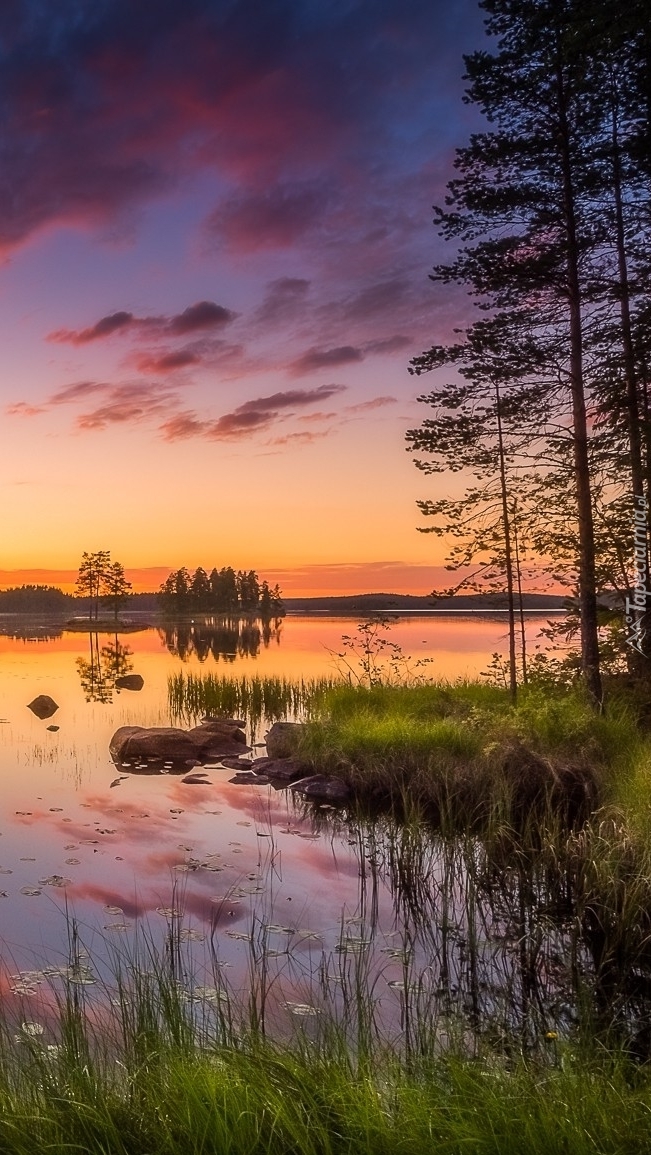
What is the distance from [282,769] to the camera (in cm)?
1523

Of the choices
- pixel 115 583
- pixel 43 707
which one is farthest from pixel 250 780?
pixel 115 583

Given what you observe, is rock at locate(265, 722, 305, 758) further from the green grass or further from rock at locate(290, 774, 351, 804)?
the green grass

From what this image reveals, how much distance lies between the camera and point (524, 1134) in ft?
11.3

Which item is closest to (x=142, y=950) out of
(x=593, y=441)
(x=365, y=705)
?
(x=365, y=705)

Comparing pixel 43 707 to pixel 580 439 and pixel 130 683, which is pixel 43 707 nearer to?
pixel 130 683

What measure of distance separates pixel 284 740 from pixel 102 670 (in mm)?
27773

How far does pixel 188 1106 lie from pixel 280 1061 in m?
0.63

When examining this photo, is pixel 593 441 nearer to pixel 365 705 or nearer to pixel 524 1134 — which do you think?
pixel 365 705

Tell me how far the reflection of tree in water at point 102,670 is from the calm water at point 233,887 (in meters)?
14.3

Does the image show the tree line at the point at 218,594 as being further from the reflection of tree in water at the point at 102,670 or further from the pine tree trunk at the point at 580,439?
the pine tree trunk at the point at 580,439

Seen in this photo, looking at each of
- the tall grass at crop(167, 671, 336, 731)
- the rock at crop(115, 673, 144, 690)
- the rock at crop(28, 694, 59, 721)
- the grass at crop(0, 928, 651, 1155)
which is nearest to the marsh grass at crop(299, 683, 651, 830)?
the tall grass at crop(167, 671, 336, 731)

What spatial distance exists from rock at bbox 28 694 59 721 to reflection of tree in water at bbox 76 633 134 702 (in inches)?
120

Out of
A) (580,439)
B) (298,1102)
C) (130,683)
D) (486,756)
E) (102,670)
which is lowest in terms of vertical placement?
(102,670)

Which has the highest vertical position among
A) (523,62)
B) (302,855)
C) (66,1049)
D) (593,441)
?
(523,62)
